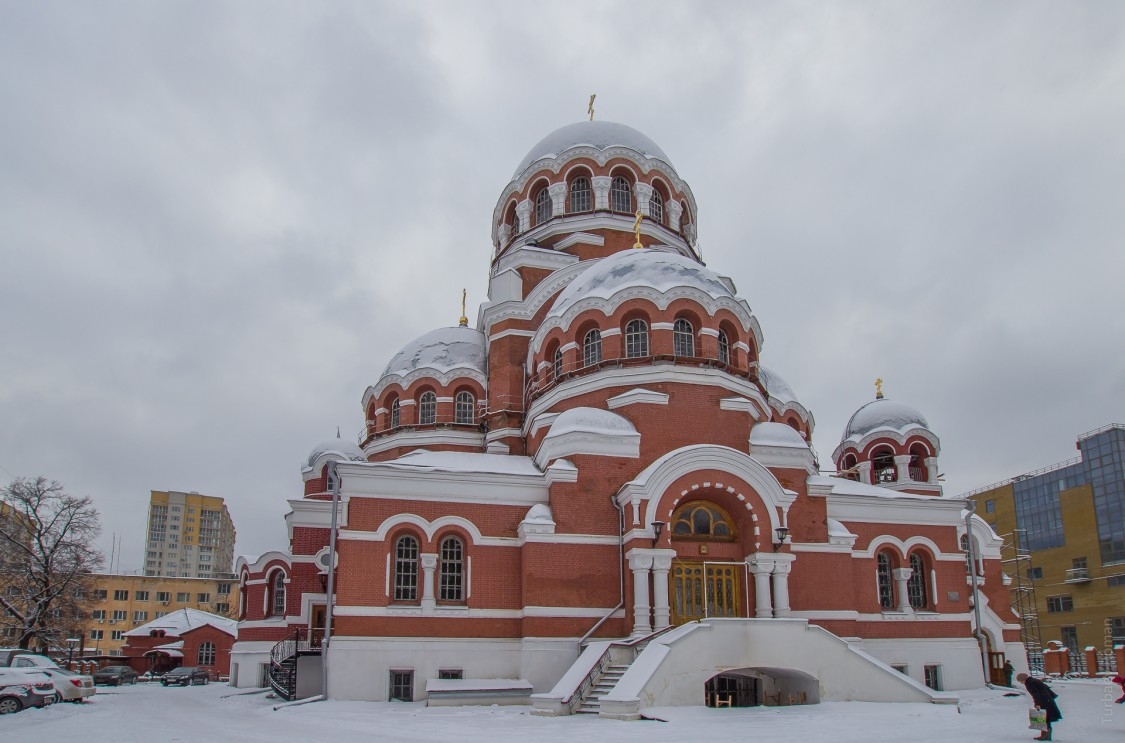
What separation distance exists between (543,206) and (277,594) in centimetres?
1586

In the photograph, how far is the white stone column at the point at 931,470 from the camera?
1227 inches

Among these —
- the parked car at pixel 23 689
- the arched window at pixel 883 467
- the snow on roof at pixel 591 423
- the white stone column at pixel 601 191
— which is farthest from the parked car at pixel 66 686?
the arched window at pixel 883 467

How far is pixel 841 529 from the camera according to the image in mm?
21766

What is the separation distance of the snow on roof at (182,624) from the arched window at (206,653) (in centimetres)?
96

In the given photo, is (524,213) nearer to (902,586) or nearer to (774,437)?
(774,437)

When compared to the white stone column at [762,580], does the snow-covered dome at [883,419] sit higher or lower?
higher

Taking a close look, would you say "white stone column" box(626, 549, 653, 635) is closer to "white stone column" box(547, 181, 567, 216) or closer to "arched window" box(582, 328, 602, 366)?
"arched window" box(582, 328, 602, 366)

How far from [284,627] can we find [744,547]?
52.9ft

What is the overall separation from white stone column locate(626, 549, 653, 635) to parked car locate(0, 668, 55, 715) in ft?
40.7

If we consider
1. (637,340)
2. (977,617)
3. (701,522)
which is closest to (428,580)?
(701,522)

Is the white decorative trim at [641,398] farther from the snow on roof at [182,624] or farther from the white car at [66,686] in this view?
the snow on roof at [182,624]

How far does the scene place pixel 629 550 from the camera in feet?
64.8

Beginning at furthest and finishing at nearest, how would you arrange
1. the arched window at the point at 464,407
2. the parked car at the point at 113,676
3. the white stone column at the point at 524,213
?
1. the parked car at the point at 113,676
2. the white stone column at the point at 524,213
3. the arched window at the point at 464,407

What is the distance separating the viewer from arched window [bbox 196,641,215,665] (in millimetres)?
43656
